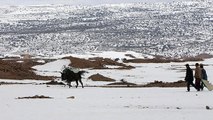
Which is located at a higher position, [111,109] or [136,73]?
[111,109]

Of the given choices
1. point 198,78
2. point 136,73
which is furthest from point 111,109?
point 136,73

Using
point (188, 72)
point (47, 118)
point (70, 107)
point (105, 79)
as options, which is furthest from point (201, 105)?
point (105, 79)

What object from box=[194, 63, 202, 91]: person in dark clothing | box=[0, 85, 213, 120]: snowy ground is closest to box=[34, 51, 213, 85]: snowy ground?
box=[194, 63, 202, 91]: person in dark clothing

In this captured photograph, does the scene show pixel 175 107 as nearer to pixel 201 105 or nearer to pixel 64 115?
pixel 201 105

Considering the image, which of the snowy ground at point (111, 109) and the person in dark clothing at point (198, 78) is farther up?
the person in dark clothing at point (198, 78)

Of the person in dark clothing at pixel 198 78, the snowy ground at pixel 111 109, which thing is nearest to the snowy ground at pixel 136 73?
the person in dark clothing at pixel 198 78

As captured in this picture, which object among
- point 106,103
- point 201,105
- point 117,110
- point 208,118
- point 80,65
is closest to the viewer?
point 208,118

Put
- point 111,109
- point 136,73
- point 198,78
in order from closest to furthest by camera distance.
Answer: point 111,109 → point 198,78 → point 136,73

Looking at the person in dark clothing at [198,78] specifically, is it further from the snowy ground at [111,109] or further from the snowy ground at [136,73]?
the snowy ground at [136,73]

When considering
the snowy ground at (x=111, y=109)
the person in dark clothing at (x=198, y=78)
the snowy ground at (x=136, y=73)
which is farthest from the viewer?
the snowy ground at (x=136, y=73)

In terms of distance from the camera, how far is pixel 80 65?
7200 centimetres

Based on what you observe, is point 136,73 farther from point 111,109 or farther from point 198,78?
point 111,109

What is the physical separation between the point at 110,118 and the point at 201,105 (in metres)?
5.34

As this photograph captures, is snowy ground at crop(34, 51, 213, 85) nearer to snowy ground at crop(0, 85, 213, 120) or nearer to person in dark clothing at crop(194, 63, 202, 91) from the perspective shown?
person in dark clothing at crop(194, 63, 202, 91)
